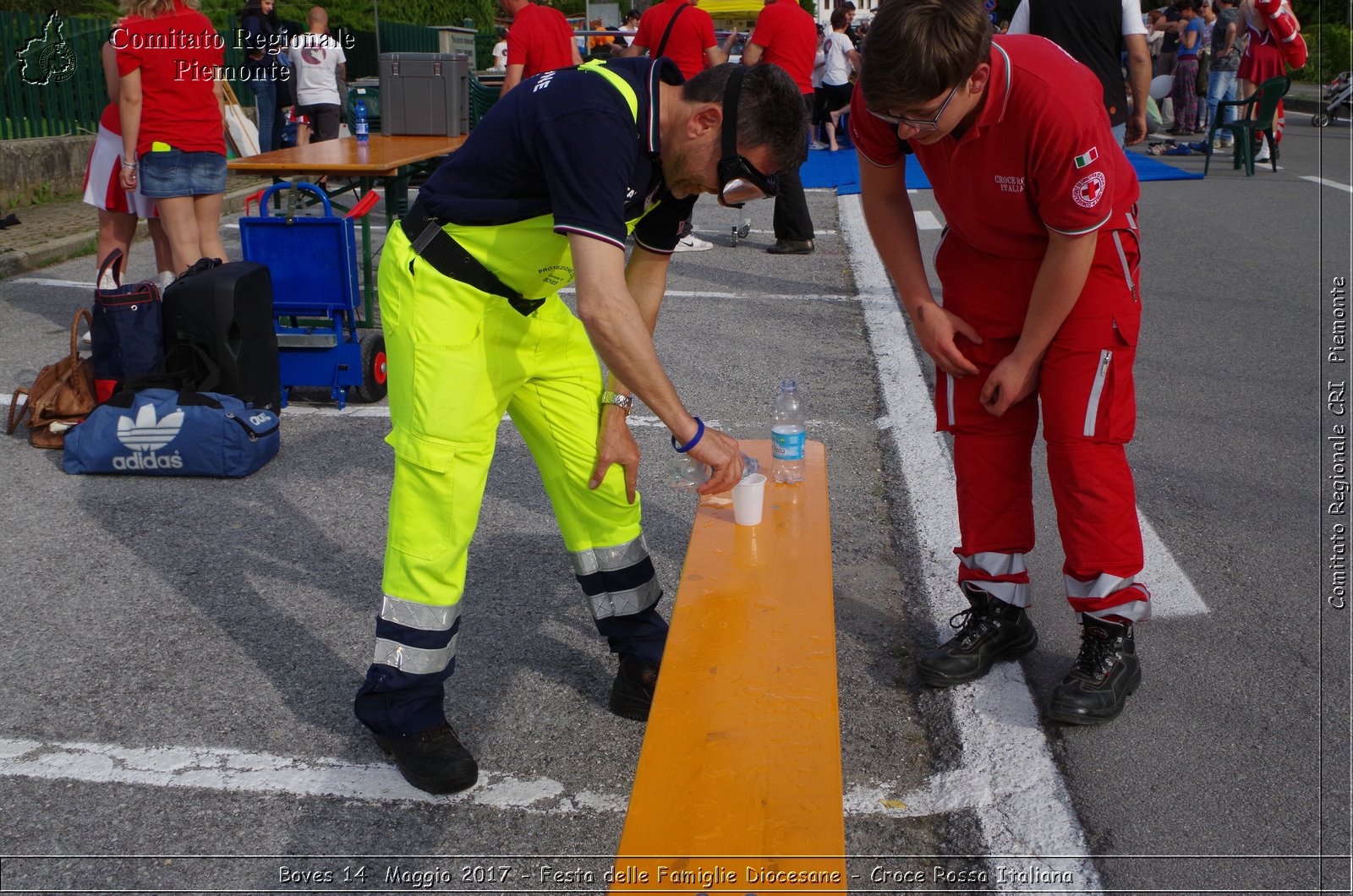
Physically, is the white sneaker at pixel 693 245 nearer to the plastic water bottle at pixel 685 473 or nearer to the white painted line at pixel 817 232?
the white painted line at pixel 817 232

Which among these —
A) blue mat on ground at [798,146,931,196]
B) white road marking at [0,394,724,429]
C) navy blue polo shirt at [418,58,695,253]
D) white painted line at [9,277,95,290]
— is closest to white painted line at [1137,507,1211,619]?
navy blue polo shirt at [418,58,695,253]

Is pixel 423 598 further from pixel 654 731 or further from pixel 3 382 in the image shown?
pixel 3 382

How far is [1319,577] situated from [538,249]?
2.94 meters

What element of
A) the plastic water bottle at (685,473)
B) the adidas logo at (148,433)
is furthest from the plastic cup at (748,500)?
the adidas logo at (148,433)

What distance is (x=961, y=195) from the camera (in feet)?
9.71

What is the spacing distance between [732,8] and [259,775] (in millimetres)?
31150

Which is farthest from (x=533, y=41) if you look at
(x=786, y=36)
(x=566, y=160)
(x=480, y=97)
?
(x=566, y=160)

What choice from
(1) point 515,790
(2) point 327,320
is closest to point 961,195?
(1) point 515,790

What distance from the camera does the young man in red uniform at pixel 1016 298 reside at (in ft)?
8.82

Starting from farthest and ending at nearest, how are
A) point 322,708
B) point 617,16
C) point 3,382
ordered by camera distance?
point 617,16 < point 3,382 < point 322,708

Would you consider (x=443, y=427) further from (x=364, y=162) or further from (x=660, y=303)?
(x=364, y=162)

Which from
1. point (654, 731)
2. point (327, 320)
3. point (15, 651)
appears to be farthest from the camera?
point (327, 320)

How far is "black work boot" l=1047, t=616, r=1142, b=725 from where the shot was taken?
10.0 feet

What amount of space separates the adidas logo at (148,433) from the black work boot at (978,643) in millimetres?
3309
